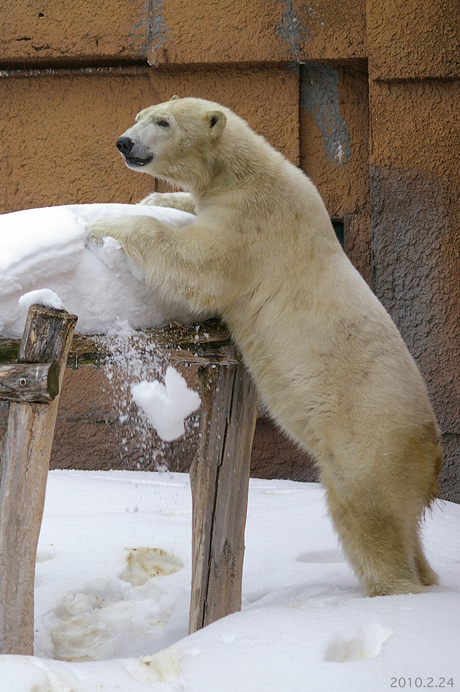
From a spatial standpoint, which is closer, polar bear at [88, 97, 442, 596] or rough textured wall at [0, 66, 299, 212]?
polar bear at [88, 97, 442, 596]

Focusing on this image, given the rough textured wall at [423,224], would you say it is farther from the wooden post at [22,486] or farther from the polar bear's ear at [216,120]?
the wooden post at [22,486]

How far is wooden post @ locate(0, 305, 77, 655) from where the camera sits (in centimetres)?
215

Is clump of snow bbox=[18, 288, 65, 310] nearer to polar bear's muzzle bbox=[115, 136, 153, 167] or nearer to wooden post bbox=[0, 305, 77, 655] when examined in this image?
wooden post bbox=[0, 305, 77, 655]

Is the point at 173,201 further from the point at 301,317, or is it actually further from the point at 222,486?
the point at 222,486

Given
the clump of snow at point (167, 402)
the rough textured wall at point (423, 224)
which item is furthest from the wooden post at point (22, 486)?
the rough textured wall at point (423, 224)

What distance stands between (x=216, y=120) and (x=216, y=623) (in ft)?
6.42

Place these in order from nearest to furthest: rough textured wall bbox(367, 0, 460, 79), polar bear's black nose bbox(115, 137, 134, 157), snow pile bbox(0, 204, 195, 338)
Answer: snow pile bbox(0, 204, 195, 338) < polar bear's black nose bbox(115, 137, 134, 157) < rough textured wall bbox(367, 0, 460, 79)

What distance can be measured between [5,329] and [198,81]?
10.4 feet

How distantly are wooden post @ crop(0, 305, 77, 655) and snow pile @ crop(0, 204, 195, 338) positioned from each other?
147 mm

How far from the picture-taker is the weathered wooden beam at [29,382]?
2.11 meters

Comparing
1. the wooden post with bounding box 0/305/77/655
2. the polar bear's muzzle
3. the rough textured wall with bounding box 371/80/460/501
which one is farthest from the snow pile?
the rough textured wall with bounding box 371/80/460/501

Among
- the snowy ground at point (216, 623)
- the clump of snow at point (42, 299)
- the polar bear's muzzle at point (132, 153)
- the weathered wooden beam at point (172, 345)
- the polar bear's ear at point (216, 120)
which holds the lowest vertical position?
the snowy ground at point (216, 623)

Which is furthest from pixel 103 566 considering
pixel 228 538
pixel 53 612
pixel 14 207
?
pixel 14 207

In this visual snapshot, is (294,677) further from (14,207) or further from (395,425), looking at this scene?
(14,207)
